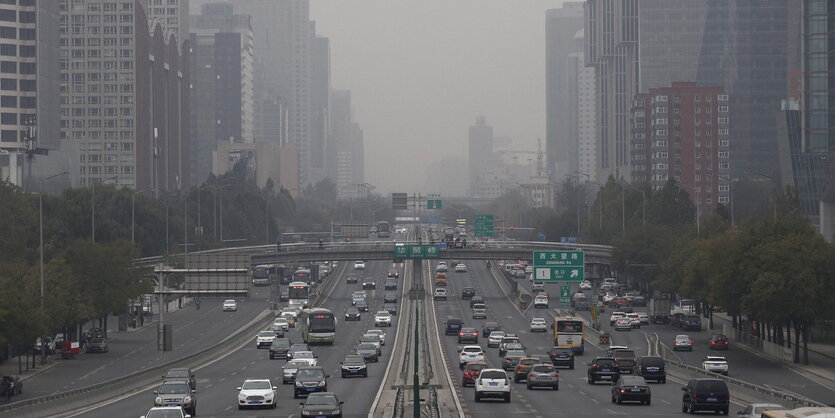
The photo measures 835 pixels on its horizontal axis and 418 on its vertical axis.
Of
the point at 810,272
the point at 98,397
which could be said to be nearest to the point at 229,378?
the point at 98,397

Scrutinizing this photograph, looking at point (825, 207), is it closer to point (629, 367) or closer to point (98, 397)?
point (629, 367)

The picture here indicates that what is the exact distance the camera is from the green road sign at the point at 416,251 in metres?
140

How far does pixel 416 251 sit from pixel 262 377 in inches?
2712

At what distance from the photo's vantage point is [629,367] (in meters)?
71.6

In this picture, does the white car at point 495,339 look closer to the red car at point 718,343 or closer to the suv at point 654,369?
the red car at point 718,343

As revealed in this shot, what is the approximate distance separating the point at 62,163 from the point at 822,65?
101732 millimetres

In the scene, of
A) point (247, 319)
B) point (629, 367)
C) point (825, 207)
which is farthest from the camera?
point (825, 207)

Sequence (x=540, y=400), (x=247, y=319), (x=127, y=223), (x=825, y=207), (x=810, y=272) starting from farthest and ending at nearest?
(x=127, y=223) → (x=825, y=207) → (x=247, y=319) → (x=810, y=272) → (x=540, y=400)

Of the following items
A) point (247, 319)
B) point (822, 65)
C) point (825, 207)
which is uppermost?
point (822, 65)

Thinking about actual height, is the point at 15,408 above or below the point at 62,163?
below

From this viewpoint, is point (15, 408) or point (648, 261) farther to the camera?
point (648, 261)

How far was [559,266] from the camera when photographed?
333 feet

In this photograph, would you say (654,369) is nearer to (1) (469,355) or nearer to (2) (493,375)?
(1) (469,355)

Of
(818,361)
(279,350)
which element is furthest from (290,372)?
(818,361)
